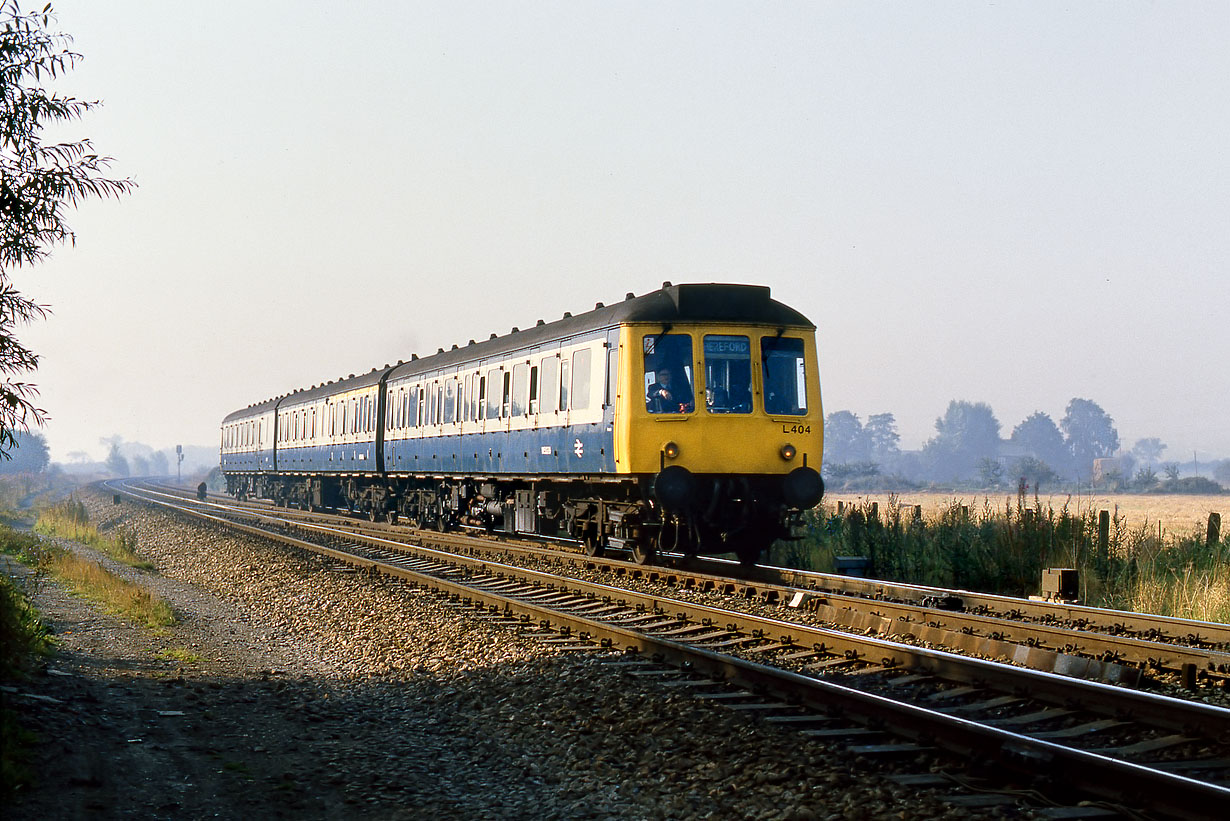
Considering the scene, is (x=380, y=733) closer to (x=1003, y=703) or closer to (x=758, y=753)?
(x=758, y=753)

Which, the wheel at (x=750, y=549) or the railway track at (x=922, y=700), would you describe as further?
the wheel at (x=750, y=549)

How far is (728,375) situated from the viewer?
1488 cm

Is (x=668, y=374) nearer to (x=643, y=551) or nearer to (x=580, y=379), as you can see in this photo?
Answer: (x=580, y=379)

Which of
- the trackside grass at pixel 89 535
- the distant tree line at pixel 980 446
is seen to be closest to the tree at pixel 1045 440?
the distant tree line at pixel 980 446

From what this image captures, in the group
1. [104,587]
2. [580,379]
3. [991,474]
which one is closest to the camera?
[104,587]

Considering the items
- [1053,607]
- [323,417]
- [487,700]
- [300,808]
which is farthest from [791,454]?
[323,417]

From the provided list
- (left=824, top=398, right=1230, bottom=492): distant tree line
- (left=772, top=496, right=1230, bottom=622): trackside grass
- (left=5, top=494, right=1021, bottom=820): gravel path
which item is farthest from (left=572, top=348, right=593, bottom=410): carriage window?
(left=824, top=398, right=1230, bottom=492): distant tree line

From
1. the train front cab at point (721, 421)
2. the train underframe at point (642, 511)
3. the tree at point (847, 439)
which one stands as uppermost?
the tree at point (847, 439)

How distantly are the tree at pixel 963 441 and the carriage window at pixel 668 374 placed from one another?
16179cm

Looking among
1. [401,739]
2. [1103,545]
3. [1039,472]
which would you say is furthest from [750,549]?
[1039,472]

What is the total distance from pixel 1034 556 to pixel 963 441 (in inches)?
6790

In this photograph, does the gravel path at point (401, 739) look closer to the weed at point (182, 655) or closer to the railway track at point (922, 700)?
the weed at point (182, 655)

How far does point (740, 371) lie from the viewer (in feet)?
49.0

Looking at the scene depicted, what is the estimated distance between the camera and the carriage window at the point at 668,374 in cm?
1462
